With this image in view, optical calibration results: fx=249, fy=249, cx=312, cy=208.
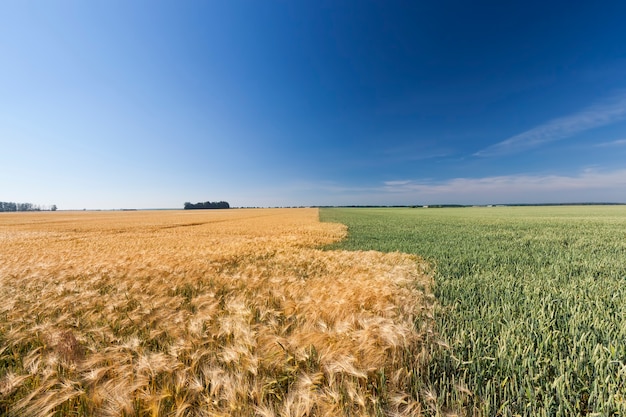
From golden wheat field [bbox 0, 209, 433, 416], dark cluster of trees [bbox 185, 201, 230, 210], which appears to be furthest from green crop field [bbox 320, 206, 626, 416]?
dark cluster of trees [bbox 185, 201, 230, 210]

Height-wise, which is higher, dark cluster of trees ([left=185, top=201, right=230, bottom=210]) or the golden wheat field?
dark cluster of trees ([left=185, top=201, right=230, bottom=210])

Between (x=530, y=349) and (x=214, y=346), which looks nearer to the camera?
(x=530, y=349)

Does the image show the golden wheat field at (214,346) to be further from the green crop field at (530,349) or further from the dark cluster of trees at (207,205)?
the dark cluster of trees at (207,205)

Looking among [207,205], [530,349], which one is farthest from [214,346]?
[207,205]

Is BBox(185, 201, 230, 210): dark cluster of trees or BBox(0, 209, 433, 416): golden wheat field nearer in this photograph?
BBox(0, 209, 433, 416): golden wheat field

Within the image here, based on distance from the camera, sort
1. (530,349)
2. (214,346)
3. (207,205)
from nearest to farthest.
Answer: (530,349) → (214,346) → (207,205)

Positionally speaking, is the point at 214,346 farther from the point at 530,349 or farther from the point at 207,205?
the point at 207,205

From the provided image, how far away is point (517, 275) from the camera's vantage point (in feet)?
16.4

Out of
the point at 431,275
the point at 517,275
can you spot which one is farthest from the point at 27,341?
the point at 517,275

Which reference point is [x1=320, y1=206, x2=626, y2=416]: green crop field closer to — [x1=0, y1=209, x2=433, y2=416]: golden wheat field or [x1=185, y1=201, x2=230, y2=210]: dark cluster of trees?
[x1=0, y1=209, x2=433, y2=416]: golden wheat field

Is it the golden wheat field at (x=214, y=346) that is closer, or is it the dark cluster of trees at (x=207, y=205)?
the golden wheat field at (x=214, y=346)

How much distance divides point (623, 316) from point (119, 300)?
666cm

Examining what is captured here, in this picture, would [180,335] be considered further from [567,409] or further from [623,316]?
[623,316]

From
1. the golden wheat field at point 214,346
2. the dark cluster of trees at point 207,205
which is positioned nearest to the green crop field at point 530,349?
the golden wheat field at point 214,346
